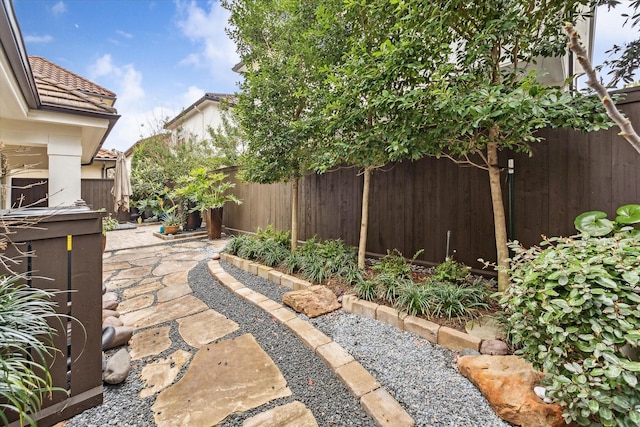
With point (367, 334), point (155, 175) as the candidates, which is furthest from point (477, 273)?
point (155, 175)

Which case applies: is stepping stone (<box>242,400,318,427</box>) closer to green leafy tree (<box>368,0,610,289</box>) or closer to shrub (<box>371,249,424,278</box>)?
shrub (<box>371,249,424,278</box>)

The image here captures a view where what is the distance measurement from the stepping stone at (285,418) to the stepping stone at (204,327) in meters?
1.13

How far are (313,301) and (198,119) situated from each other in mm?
14069

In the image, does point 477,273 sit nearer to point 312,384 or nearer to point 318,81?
point 312,384

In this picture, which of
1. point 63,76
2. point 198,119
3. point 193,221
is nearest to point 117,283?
point 193,221

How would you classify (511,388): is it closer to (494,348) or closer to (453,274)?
(494,348)

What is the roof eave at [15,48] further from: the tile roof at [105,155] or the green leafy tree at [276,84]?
the tile roof at [105,155]

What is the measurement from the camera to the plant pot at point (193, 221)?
9247 mm

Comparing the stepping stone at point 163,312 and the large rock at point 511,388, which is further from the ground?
the large rock at point 511,388

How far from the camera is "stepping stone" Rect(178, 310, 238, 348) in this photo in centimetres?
265

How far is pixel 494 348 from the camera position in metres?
2.15

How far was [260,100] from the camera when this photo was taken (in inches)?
174

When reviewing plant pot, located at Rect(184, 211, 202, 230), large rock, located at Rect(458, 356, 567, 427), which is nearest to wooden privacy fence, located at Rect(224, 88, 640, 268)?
large rock, located at Rect(458, 356, 567, 427)

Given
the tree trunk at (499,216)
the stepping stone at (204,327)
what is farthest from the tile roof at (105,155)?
the tree trunk at (499,216)
